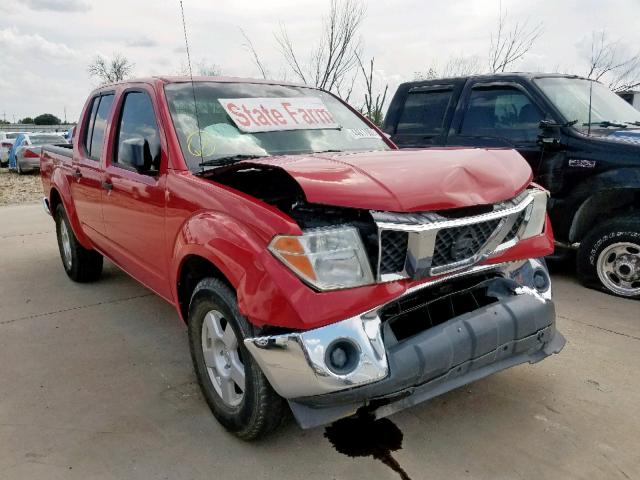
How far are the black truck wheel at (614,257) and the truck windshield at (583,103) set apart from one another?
98 cm

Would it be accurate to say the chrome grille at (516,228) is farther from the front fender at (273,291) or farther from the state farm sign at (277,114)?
the state farm sign at (277,114)

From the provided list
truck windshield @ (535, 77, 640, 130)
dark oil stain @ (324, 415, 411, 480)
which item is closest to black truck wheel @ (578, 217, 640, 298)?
truck windshield @ (535, 77, 640, 130)

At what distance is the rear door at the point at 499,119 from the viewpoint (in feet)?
16.4

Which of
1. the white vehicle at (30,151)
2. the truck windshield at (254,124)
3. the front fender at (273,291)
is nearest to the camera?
the front fender at (273,291)

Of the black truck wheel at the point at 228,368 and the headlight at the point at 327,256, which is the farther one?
the black truck wheel at the point at 228,368

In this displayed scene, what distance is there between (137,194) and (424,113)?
360 cm

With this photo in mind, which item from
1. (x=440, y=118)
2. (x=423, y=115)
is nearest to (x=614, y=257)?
(x=440, y=118)

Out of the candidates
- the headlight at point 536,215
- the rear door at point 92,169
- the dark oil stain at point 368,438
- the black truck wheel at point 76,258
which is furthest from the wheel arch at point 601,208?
the black truck wheel at point 76,258

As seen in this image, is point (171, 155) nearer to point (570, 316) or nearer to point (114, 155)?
point (114, 155)

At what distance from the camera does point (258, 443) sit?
2.55 m

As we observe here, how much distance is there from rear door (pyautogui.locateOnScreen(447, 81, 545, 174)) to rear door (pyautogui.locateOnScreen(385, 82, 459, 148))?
0.16m

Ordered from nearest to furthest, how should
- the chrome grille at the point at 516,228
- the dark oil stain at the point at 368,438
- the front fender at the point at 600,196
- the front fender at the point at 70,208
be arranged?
the dark oil stain at the point at 368,438, the chrome grille at the point at 516,228, the front fender at the point at 600,196, the front fender at the point at 70,208

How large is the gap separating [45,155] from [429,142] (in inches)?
156

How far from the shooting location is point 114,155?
151 inches
